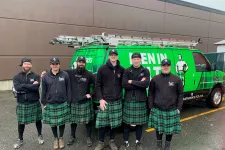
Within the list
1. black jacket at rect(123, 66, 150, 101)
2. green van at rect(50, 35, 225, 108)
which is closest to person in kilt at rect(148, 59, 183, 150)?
black jacket at rect(123, 66, 150, 101)

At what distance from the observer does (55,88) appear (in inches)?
145

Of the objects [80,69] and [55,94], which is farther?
[80,69]

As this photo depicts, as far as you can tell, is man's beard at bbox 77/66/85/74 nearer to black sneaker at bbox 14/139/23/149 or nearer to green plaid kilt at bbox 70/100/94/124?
green plaid kilt at bbox 70/100/94/124

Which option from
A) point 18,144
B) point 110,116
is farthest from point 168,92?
point 18,144

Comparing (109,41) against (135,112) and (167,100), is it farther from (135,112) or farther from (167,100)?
(167,100)

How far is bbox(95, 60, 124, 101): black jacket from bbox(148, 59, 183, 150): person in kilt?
0.62 metres

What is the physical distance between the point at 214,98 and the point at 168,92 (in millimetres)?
4124

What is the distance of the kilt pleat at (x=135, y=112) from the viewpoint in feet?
12.0

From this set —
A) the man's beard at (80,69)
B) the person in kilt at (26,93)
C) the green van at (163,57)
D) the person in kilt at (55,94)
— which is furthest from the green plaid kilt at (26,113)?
the green van at (163,57)

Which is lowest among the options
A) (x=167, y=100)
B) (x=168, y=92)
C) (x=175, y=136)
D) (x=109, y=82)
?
(x=175, y=136)

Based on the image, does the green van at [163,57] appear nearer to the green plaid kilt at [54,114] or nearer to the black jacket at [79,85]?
the black jacket at [79,85]

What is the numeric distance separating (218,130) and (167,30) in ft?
38.8

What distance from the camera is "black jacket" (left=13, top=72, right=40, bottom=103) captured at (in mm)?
3730

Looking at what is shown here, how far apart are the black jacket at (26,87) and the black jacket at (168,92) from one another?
2.25 metres
